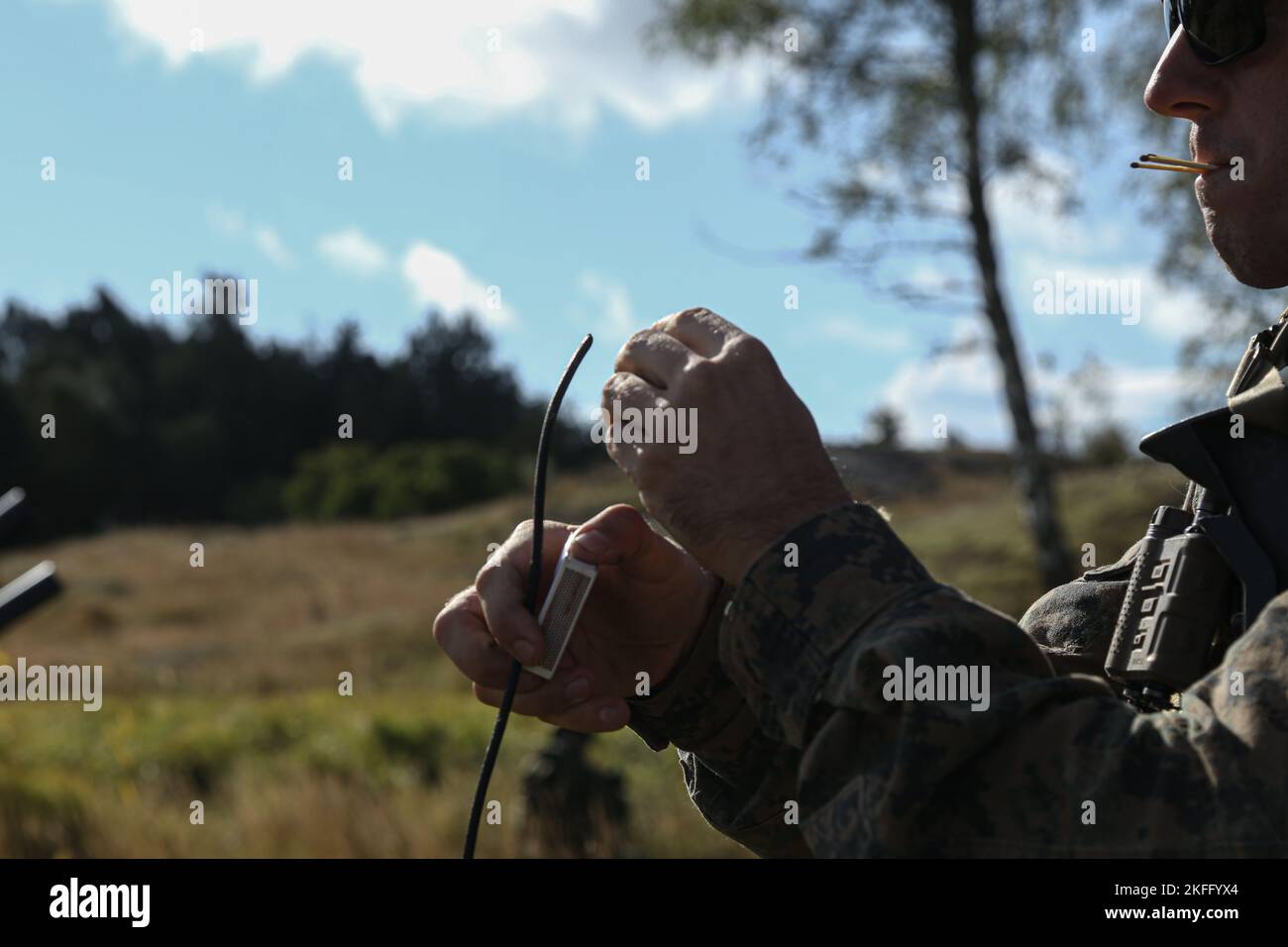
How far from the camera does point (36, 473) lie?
150 ft

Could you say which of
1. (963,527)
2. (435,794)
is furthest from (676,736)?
(963,527)

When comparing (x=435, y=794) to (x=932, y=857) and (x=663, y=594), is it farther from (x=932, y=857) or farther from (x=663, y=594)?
(x=932, y=857)

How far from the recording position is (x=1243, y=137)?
1.72 m

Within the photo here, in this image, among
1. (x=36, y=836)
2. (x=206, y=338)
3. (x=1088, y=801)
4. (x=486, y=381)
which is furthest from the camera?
(x=486, y=381)

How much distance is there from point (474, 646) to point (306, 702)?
1230cm

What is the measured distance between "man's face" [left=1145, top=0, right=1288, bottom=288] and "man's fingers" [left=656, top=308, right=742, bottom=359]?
708mm

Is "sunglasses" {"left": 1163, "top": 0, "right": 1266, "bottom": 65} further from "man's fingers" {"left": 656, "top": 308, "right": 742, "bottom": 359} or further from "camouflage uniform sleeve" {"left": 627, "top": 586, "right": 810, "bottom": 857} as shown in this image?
"camouflage uniform sleeve" {"left": 627, "top": 586, "right": 810, "bottom": 857}

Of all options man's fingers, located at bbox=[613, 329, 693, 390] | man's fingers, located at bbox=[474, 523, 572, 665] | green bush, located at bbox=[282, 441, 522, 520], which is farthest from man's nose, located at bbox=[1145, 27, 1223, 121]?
green bush, located at bbox=[282, 441, 522, 520]

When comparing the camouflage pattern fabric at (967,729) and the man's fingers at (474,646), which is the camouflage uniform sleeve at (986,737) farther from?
the man's fingers at (474,646)
